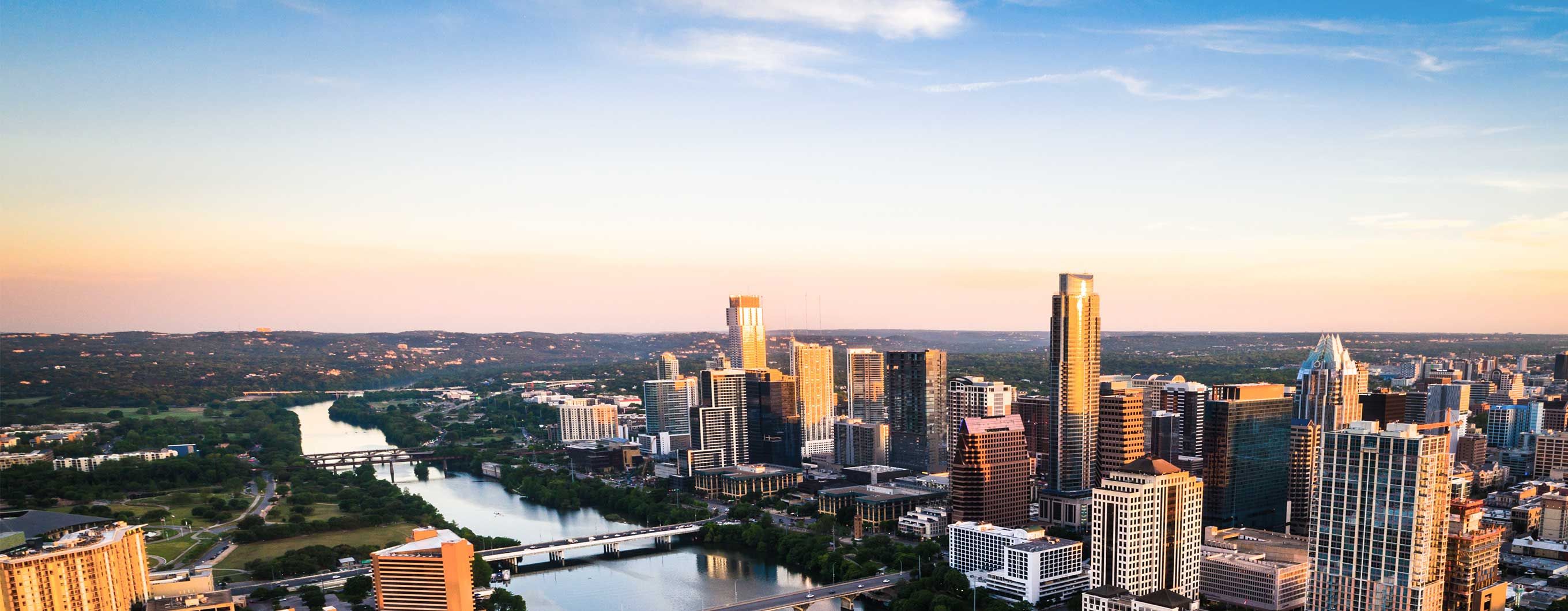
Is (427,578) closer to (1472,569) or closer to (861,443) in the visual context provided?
(1472,569)

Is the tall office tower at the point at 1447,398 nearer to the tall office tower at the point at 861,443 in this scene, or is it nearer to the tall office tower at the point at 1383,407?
the tall office tower at the point at 1383,407

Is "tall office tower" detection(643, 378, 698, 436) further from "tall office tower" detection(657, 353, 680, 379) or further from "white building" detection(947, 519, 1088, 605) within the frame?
"white building" detection(947, 519, 1088, 605)

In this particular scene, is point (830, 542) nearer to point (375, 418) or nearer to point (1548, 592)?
point (1548, 592)

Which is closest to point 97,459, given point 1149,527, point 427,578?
point 427,578

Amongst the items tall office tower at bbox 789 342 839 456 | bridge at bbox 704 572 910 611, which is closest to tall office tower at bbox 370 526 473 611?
bridge at bbox 704 572 910 611

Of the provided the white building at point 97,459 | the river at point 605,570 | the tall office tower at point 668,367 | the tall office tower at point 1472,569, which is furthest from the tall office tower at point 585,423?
the tall office tower at point 1472,569

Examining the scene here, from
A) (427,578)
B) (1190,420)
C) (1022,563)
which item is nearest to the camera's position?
(427,578)

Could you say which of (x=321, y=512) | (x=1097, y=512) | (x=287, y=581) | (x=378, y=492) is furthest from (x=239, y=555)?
(x=1097, y=512)
